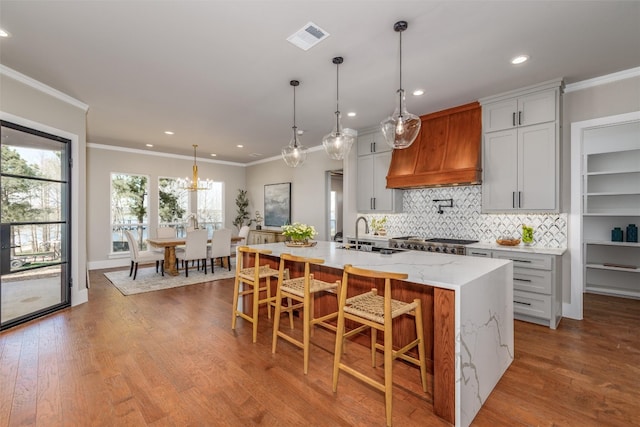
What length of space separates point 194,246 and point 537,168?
18.7 feet

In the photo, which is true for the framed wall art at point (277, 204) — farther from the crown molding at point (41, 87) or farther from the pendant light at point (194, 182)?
the crown molding at point (41, 87)

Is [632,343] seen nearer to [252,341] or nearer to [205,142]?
[252,341]

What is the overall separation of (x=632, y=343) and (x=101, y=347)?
17.0 feet

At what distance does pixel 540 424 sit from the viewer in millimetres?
1831

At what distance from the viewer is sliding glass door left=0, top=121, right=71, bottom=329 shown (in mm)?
3377

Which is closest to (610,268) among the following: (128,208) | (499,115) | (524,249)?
(524,249)

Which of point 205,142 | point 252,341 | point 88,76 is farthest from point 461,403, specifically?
point 205,142

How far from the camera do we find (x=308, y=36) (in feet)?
8.43

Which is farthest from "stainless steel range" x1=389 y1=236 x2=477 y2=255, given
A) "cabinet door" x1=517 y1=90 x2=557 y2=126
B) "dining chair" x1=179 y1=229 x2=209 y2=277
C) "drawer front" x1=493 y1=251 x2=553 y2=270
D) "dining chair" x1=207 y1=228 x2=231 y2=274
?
"dining chair" x1=179 y1=229 x2=209 y2=277

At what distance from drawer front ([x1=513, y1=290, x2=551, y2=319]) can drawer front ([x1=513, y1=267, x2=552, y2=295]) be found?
0.06 metres

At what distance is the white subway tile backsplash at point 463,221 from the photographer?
3793 millimetres

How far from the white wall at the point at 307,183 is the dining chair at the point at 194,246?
2421 mm

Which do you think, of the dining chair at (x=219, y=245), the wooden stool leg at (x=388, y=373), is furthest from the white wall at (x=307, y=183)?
the wooden stool leg at (x=388, y=373)

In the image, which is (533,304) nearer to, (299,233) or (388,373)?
(388,373)
